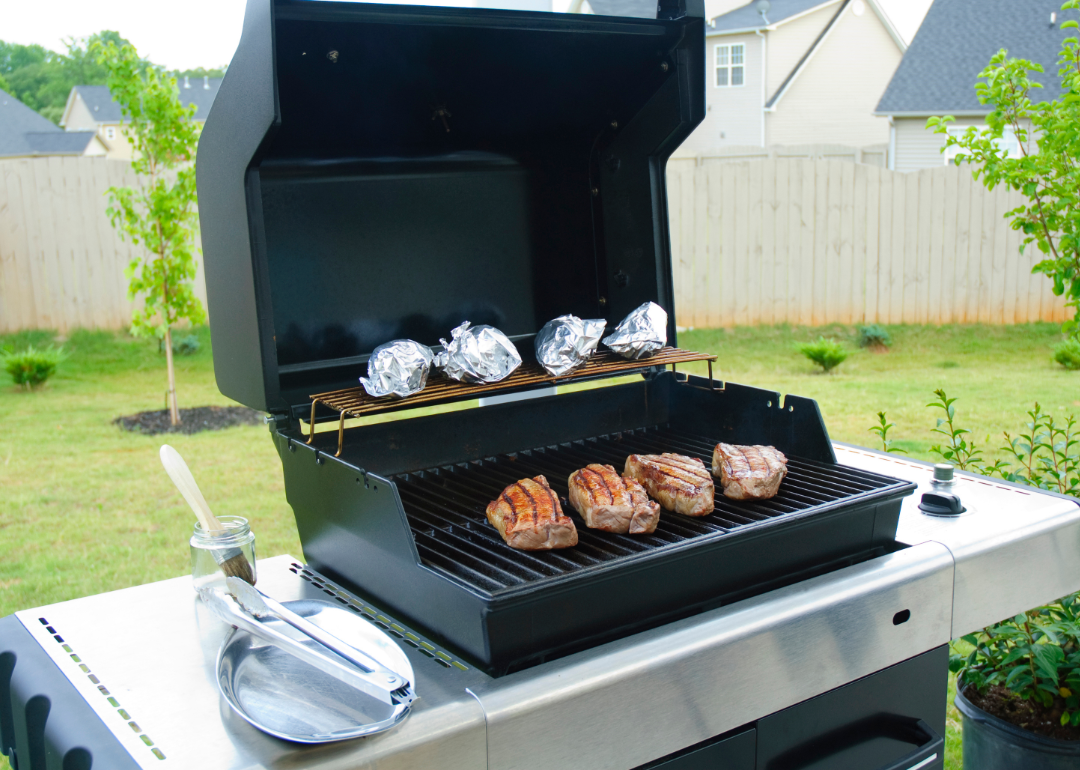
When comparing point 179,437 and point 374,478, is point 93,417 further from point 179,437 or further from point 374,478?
point 374,478

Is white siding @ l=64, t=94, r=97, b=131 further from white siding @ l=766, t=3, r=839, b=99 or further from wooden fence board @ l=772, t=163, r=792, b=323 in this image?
wooden fence board @ l=772, t=163, r=792, b=323

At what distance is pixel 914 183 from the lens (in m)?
8.59

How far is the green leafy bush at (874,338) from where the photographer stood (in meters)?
8.42

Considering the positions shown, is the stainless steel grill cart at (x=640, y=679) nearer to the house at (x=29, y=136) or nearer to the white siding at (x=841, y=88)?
the white siding at (x=841, y=88)

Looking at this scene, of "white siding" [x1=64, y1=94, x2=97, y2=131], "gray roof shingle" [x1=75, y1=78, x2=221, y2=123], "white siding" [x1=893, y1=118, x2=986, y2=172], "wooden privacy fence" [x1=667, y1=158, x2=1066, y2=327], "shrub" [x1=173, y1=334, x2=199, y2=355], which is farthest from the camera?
"white siding" [x1=64, y1=94, x2=97, y2=131]

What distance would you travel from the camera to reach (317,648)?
1.14m

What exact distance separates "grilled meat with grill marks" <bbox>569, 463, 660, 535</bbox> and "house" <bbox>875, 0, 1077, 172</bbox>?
13.9m

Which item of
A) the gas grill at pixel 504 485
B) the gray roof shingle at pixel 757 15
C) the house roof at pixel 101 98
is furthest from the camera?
the house roof at pixel 101 98

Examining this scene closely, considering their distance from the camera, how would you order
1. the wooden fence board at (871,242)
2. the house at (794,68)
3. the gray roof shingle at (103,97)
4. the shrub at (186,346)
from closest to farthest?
the shrub at (186,346) < the wooden fence board at (871,242) < the house at (794,68) < the gray roof shingle at (103,97)

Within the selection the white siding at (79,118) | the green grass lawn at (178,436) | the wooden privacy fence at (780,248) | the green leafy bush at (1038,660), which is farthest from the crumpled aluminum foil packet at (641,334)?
the white siding at (79,118)

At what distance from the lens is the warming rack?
1539 mm

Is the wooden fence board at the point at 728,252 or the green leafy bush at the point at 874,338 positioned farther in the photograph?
the wooden fence board at the point at 728,252

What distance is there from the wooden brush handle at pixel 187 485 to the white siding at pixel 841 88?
64.3 feet

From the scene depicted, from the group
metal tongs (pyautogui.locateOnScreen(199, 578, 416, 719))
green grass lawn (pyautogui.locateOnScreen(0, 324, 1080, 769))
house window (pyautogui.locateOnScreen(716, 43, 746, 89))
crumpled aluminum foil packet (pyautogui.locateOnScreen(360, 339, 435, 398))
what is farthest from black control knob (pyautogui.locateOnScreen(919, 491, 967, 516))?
house window (pyautogui.locateOnScreen(716, 43, 746, 89))
